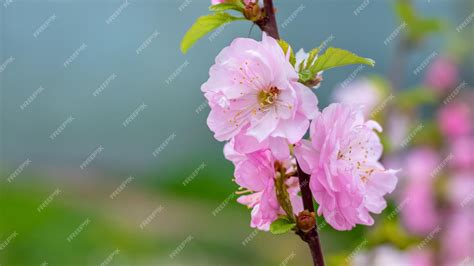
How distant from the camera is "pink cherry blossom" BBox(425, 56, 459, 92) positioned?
214cm

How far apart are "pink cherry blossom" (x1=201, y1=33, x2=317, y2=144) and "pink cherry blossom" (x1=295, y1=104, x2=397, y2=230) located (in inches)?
1.4

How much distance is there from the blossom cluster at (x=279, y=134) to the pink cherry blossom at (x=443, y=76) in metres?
1.26

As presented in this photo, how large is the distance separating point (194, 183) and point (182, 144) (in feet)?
1.96

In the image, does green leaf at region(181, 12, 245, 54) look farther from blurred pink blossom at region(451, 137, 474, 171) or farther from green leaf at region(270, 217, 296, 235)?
blurred pink blossom at region(451, 137, 474, 171)

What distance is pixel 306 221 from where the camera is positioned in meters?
0.87

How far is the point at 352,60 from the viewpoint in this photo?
0.91 meters

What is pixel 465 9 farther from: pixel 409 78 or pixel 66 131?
pixel 66 131

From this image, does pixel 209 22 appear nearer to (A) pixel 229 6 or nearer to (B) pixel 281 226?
(A) pixel 229 6

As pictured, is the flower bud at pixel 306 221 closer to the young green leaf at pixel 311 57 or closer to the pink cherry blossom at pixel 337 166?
the pink cherry blossom at pixel 337 166

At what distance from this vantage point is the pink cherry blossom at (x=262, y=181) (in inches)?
35.5

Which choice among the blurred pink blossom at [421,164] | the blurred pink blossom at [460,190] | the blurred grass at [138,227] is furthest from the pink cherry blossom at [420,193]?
the blurred grass at [138,227]

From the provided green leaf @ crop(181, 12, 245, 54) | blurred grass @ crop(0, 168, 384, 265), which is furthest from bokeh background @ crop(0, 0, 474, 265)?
green leaf @ crop(181, 12, 245, 54)

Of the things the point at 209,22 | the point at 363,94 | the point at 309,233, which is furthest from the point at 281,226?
the point at 363,94

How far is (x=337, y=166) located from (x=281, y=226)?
0.11 metres
